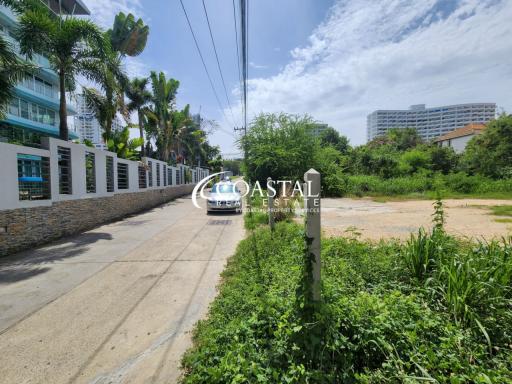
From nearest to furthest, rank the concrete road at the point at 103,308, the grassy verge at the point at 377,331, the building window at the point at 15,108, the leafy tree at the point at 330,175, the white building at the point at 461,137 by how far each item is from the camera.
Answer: the grassy verge at the point at 377,331
the concrete road at the point at 103,308
the leafy tree at the point at 330,175
the building window at the point at 15,108
the white building at the point at 461,137

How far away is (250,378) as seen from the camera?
1.92 meters

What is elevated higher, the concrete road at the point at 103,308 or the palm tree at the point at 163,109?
the palm tree at the point at 163,109

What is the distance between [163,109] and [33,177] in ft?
47.5

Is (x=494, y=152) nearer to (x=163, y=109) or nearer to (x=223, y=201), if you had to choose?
(x=223, y=201)

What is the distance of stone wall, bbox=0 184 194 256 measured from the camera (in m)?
5.73

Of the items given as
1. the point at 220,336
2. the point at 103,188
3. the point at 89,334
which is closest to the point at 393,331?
the point at 220,336

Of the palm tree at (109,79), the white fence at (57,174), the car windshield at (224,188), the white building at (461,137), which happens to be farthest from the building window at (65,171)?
the white building at (461,137)

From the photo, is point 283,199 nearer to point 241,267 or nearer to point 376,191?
point 241,267

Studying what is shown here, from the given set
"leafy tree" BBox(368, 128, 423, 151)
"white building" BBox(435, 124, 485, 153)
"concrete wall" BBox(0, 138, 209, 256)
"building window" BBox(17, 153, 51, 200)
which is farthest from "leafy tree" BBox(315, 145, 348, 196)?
"white building" BBox(435, 124, 485, 153)

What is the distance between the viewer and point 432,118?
95.8 m

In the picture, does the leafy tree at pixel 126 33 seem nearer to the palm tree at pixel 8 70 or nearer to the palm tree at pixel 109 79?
the palm tree at pixel 109 79

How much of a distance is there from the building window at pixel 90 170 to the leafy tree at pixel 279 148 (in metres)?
9.30

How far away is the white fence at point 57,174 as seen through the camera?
5676mm

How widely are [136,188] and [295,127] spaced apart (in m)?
10.6
